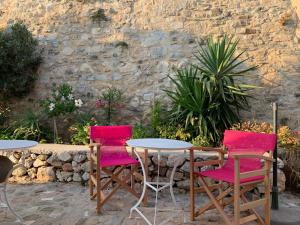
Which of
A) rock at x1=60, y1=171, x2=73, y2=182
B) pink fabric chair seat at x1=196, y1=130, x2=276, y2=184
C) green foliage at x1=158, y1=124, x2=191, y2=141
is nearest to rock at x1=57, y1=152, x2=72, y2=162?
rock at x1=60, y1=171, x2=73, y2=182

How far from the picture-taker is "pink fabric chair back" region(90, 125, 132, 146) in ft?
11.8

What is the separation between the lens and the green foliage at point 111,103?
19.5 ft

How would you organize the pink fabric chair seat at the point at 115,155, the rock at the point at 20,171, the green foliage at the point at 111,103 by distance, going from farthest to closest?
the green foliage at the point at 111,103, the rock at the point at 20,171, the pink fabric chair seat at the point at 115,155

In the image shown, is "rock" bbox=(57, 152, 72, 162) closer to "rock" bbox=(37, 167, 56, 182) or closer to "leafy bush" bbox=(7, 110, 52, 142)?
"rock" bbox=(37, 167, 56, 182)

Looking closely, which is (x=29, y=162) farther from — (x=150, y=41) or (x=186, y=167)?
(x=150, y=41)

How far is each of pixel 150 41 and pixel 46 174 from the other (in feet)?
11.0

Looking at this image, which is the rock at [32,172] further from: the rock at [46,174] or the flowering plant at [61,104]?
Answer: the flowering plant at [61,104]

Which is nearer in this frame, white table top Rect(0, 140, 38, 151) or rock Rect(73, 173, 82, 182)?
white table top Rect(0, 140, 38, 151)

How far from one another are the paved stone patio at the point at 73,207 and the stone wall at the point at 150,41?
2491 mm

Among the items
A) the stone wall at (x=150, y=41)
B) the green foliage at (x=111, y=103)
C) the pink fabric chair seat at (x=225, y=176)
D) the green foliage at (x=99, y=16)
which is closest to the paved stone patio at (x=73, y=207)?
the pink fabric chair seat at (x=225, y=176)

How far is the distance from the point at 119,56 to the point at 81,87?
3.22 ft

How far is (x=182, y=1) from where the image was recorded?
6.43 meters

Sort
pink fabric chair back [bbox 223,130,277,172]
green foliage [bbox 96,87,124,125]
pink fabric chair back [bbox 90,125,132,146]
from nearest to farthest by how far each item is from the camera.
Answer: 1. pink fabric chair back [bbox 223,130,277,172]
2. pink fabric chair back [bbox 90,125,132,146]
3. green foliage [bbox 96,87,124,125]

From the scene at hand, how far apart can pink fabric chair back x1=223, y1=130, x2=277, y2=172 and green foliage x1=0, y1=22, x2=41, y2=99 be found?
4.60m
